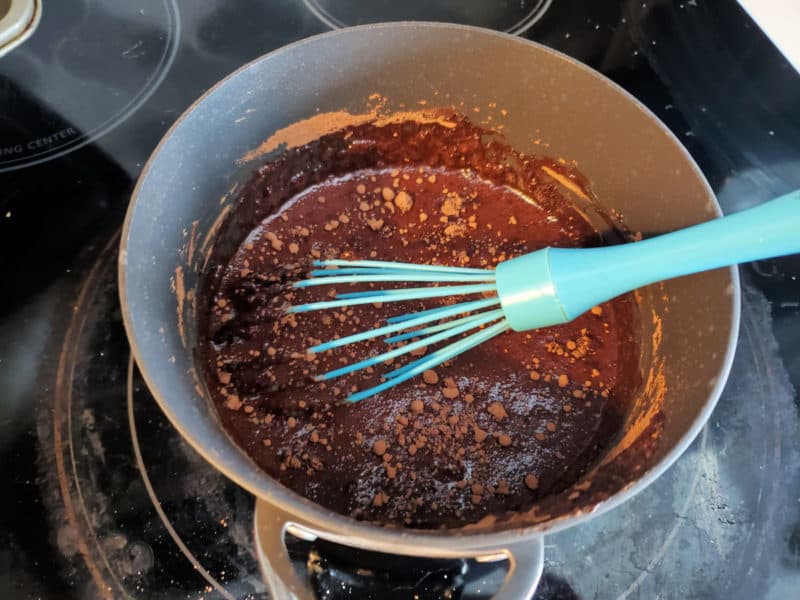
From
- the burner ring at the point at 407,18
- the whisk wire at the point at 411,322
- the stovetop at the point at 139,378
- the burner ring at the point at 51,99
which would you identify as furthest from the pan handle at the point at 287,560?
the burner ring at the point at 407,18

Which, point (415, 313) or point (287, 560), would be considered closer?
point (287, 560)

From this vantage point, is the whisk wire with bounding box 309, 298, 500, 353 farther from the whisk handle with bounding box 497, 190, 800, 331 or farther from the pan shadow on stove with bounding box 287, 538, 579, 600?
the pan shadow on stove with bounding box 287, 538, 579, 600

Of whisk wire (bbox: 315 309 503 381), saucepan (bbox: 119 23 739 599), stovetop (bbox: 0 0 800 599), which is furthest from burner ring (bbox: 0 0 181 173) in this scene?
whisk wire (bbox: 315 309 503 381)

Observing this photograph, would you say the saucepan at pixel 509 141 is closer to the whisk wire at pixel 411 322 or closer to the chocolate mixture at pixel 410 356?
the chocolate mixture at pixel 410 356

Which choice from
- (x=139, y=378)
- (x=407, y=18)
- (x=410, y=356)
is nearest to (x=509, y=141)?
(x=407, y=18)

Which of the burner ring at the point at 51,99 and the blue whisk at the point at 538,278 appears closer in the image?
the blue whisk at the point at 538,278

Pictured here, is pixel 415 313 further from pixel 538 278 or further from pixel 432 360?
pixel 538 278

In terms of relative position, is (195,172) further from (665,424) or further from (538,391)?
(665,424)
